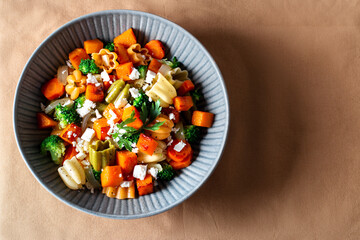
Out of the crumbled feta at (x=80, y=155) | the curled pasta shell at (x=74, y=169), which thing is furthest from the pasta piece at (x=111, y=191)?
the crumbled feta at (x=80, y=155)

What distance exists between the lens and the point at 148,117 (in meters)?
A: 2.52

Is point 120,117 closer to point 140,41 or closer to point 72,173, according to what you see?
point 72,173

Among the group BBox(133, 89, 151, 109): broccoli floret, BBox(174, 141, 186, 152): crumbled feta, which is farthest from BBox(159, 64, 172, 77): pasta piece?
BBox(174, 141, 186, 152): crumbled feta

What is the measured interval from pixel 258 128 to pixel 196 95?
0.72 metres

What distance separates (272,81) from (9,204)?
2.69 meters

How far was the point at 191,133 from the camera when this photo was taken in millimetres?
2551

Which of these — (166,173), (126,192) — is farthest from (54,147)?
(166,173)

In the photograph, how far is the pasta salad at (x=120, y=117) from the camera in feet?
8.07

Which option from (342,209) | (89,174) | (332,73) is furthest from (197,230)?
(332,73)

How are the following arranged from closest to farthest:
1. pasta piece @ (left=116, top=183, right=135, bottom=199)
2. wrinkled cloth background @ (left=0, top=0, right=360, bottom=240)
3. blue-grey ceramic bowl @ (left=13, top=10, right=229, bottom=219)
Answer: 1. blue-grey ceramic bowl @ (left=13, top=10, right=229, bottom=219)
2. pasta piece @ (left=116, top=183, right=135, bottom=199)
3. wrinkled cloth background @ (left=0, top=0, right=360, bottom=240)

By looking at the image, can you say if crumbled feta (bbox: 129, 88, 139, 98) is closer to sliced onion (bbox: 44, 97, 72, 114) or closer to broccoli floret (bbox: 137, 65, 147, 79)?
broccoli floret (bbox: 137, 65, 147, 79)

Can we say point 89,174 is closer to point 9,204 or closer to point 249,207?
point 9,204

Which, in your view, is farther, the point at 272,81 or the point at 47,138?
the point at 272,81

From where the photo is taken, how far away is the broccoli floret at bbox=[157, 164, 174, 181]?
2.52 metres
